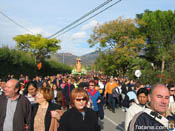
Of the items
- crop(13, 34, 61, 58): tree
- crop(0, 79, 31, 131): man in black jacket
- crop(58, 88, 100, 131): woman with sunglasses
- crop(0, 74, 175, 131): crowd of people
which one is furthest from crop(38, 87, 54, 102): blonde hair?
crop(13, 34, 61, 58): tree

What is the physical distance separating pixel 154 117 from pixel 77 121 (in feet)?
3.52

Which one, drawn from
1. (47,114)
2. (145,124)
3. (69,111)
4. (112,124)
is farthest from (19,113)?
(112,124)

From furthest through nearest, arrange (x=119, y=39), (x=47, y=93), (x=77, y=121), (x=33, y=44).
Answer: (x=33, y=44)
(x=119, y=39)
(x=47, y=93)
(x=77, y=121)

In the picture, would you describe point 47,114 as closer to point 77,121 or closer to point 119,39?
point 77,121

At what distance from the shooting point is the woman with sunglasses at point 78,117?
8.86 feet

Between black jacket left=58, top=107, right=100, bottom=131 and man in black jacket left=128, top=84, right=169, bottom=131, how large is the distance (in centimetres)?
82

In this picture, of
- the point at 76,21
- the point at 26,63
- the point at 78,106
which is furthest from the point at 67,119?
the point at 26,63

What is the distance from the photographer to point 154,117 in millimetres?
2074

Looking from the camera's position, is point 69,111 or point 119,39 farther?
point 119,39

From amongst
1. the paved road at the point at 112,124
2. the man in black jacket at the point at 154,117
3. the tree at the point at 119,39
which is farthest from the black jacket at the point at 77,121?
the tree at the point at 119,39

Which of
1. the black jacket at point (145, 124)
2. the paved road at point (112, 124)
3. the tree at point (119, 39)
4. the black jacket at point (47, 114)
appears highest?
the tree at point (119, 39)

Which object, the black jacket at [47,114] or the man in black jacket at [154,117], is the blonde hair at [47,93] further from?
the man in black jacket at [154,117]

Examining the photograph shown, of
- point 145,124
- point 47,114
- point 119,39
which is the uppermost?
point 119,39

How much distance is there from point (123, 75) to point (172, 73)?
12.3 meters
